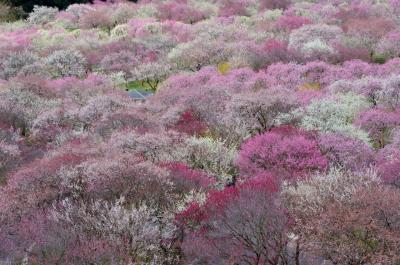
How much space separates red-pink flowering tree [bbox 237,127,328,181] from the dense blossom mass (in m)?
0.11

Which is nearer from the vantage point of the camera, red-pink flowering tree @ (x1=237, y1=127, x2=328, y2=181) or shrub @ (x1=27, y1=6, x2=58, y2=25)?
red-pink flowering tree @ (x1=237, y1=127, x2=328, y2=181)

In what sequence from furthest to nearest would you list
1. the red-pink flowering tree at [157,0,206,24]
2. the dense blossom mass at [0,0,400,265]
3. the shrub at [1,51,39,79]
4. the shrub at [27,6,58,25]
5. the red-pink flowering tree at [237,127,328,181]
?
the shrub at [27,6,58,25] → the red-pink flowering tree at [157,0,206,24] → the shrub at [1,51,39,79] → the red-pink flowering tree at [237,127,328,181] → the dense blossom mass at [0,0,400,265]

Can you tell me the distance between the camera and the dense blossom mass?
2303 cm

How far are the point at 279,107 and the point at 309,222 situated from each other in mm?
21404

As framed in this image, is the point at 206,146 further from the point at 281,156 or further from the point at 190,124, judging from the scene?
the point at 190,124

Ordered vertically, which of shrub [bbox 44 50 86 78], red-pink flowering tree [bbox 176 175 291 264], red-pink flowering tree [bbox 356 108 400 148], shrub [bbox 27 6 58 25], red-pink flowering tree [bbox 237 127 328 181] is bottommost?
shrub [bbox 27 6 58 25]

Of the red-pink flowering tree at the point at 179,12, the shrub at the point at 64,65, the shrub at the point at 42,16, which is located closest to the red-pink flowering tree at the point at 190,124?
the shrub at the point at 64,65

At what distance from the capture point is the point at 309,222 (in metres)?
21.9

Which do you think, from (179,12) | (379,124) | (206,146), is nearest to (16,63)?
(179,12)

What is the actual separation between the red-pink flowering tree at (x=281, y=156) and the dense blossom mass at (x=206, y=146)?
0.11 m

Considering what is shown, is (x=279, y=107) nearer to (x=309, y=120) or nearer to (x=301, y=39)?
(x=309, y=120)

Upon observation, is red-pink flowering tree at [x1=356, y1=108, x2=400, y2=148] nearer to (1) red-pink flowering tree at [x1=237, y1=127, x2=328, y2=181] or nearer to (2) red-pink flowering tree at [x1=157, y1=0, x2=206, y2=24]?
(1) red-pink flowering tree at [x1=237, y1=127, x2=328, y2=181]

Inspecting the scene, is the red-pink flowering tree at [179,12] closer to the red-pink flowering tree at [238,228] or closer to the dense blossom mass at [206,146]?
the dense blossom mass at [206,146]

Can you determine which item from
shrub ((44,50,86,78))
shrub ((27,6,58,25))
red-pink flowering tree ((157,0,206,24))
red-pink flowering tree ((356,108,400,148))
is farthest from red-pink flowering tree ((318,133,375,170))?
shrub ((27,6,58,25))
